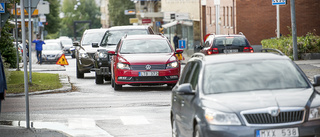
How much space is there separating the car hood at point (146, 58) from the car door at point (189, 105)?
10.1 metres

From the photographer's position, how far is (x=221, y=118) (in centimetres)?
781

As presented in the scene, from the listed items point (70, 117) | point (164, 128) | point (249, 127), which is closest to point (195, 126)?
point (249, 127)

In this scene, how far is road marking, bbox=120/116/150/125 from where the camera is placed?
42.4 ft

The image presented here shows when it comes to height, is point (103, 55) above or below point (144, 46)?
below

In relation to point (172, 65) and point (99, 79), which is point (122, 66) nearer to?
point (172, 65)

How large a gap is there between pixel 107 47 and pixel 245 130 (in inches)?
660

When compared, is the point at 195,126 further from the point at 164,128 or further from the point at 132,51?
the point at 132,51

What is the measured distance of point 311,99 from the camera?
26.6 ft

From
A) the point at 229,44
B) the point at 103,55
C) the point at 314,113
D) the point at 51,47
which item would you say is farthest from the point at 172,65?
the point at 51,47

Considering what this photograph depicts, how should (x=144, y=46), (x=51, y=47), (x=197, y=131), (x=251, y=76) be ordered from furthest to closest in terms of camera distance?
(x=51, y=47)
(x=144, y=46)
(x=251, y=76)
(x=197, y=131)

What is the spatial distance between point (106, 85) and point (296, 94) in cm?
1557

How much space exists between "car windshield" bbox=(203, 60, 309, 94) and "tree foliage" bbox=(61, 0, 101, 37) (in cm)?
15699

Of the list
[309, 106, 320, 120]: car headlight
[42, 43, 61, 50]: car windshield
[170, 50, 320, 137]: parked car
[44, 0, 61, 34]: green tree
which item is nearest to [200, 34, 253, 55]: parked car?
[170, 50, 320, 137]: parked car

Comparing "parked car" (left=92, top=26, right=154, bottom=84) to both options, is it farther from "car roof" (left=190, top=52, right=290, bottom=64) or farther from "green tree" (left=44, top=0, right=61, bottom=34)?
"green tree" (left=44, top=0, right=61, bottom=34)
